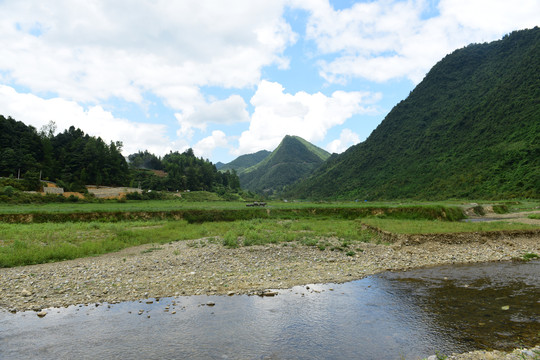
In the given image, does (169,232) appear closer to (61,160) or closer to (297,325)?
(297,325)

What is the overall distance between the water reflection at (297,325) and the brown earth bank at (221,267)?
4.93 ft

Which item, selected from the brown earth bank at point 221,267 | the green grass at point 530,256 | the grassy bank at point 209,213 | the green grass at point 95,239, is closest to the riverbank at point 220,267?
the brown earth bank at point 221,267

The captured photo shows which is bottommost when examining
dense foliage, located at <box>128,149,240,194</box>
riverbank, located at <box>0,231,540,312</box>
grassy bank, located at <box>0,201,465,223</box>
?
riverbank, located at <box>0,231,540,312</box>

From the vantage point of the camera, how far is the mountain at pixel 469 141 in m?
99.4

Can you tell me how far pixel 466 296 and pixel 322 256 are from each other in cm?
1105

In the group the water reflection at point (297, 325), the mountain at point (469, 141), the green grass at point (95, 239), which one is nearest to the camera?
the water reflection at point (297, 325)

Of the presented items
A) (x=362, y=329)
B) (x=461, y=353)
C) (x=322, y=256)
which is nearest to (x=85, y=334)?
(x=362, y=329)

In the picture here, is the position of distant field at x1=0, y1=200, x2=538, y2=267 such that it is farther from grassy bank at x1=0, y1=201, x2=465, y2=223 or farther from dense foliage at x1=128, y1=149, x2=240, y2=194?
dense foliage at x1=128, y1=149, x2=240, y2=194

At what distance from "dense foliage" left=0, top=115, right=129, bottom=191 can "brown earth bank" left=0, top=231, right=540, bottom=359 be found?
260ft

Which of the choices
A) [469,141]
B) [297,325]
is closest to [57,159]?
[297,325]

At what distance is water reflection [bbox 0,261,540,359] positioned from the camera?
1002cm

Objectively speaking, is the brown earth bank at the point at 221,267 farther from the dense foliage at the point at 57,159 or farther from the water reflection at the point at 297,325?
the dense foliage at the point at 57,159

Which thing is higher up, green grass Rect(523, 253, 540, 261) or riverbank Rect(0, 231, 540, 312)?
green grass Rect(523, 253, 540, 261)

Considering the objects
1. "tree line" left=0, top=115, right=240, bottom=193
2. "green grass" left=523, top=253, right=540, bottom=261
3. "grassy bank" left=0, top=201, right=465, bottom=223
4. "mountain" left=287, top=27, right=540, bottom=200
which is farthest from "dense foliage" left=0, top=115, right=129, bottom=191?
"mountain" left=287, top=27, right=540, bottom=200
